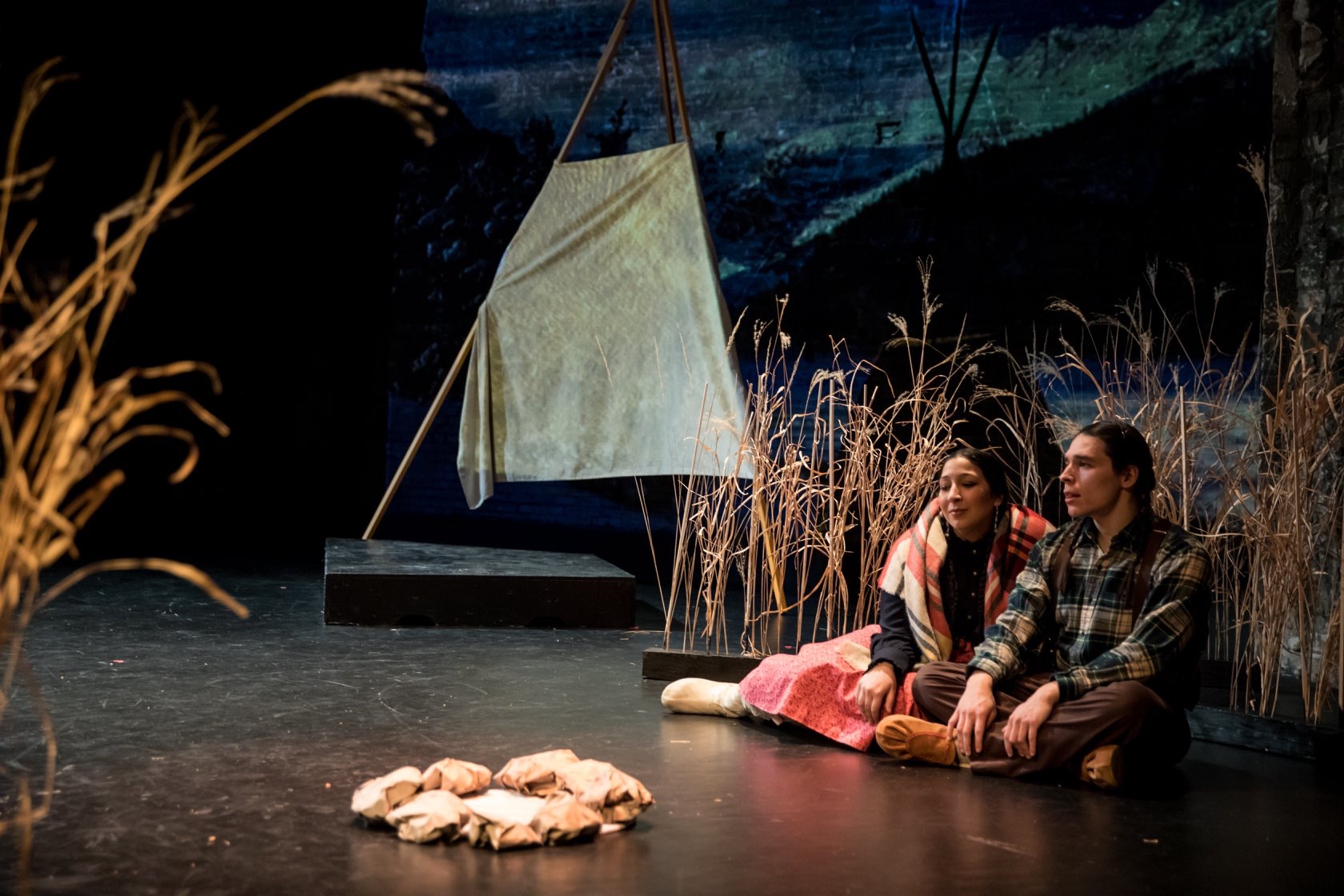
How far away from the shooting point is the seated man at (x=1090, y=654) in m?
2.35

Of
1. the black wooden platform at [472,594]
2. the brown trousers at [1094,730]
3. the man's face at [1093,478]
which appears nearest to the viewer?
the brown trousers at [1094,730]

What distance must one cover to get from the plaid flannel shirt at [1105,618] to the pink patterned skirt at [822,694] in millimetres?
243

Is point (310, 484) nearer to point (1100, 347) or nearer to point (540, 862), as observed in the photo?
point (1100, 347)

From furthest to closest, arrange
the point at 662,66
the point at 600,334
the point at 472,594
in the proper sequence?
the point at 600,334 < the point at 662,66 < the point at 472,594

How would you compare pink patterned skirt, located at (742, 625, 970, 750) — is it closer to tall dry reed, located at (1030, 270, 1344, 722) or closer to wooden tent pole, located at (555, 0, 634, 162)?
tall dry reed, located at (1030, 270, 1344, 722)

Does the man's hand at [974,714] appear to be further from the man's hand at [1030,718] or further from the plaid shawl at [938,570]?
the plaid shawl at [938,570]

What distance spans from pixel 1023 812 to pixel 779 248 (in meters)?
5.16

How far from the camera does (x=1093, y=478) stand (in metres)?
2.42

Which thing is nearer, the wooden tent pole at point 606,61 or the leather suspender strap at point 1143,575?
the leather suspender strap at point 1143,575

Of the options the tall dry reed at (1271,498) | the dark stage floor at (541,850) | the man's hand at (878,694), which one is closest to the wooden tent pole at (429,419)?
the dark stage floor at (541,850)

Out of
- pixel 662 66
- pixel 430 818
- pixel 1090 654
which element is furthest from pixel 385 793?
pixel 662 66

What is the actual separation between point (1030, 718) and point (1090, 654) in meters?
0.20

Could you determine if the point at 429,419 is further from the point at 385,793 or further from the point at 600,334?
the point at 385,793

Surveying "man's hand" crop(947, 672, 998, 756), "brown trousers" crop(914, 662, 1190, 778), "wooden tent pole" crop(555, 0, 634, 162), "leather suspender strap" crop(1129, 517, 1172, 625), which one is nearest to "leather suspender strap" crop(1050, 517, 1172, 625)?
"leather suspender strap" crop(1129, 517, 1172, 625)
